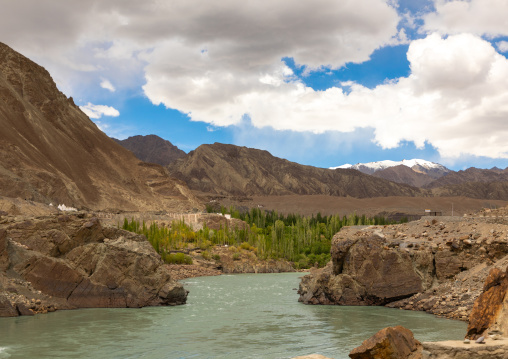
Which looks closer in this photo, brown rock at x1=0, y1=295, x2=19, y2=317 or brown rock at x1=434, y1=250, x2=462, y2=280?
brown rock at x1=0, y1=295, x2=19, y2=317

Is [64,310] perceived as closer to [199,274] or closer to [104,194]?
[199,274]

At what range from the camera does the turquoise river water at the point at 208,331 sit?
650 inches

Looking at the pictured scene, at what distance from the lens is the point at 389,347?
40.2ft

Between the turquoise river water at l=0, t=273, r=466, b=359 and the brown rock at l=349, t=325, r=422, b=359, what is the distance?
318 centimetres

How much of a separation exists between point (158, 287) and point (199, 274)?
106 ft

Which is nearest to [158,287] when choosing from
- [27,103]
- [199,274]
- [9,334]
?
[9,334]

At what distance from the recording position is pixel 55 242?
2747 centimetres

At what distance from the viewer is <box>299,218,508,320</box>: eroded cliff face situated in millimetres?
25656

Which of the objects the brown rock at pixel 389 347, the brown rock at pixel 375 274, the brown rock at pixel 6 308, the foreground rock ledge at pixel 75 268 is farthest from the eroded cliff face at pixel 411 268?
the brown rock at pixel 6 308

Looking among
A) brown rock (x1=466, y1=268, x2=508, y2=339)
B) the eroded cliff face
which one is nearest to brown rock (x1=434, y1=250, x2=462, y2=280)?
the eroded cliff face

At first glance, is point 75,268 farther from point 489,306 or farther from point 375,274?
point 489,306

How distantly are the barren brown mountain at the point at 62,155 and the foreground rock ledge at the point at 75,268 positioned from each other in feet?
162

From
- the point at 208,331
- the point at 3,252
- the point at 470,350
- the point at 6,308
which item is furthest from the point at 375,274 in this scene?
the point at 3,252

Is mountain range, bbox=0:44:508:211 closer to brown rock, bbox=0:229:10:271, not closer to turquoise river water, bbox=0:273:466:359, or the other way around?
brown rock, bbox=0:229:10:271
